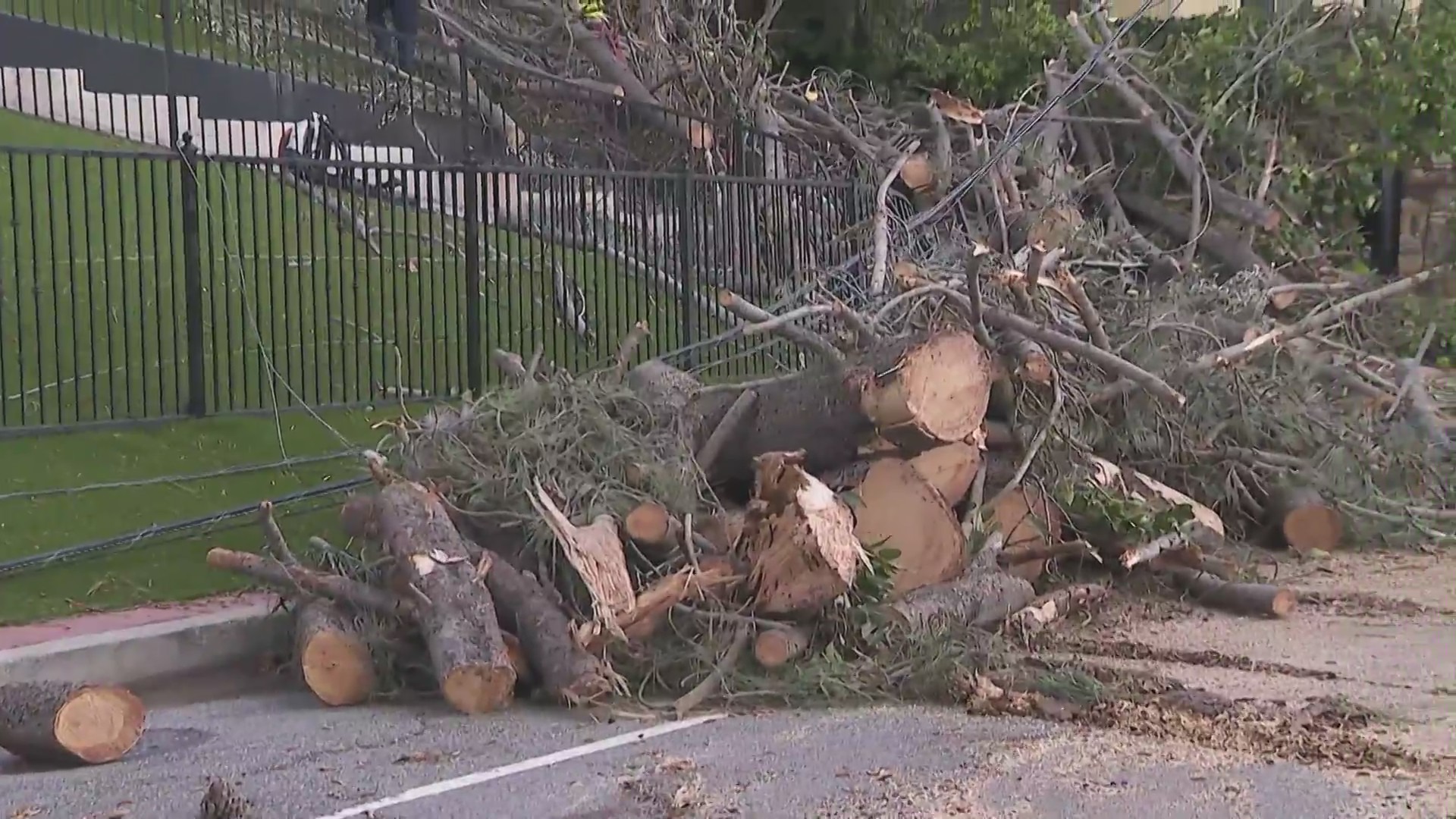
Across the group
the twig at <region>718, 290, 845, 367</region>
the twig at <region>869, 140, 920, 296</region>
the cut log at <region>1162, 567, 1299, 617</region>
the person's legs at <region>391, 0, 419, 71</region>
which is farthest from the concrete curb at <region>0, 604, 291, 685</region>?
the person's legs at <region>391, 0, 419, 71</region>

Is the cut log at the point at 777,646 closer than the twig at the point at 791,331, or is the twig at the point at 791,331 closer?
the cut log at the point at 777,646

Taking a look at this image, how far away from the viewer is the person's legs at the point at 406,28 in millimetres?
12160

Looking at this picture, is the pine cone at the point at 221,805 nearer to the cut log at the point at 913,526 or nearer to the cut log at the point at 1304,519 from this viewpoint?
the cut log at the point at 913,526

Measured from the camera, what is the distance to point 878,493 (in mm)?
6793

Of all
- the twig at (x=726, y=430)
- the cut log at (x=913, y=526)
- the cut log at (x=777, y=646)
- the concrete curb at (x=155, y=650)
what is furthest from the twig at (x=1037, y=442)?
the concrete curb at (x=155, y=650)

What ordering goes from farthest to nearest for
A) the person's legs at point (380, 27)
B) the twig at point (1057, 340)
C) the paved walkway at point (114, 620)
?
the person's legs at point (380, 27), the twig at point (1057, 340), the paved walkway at point (114, 620)

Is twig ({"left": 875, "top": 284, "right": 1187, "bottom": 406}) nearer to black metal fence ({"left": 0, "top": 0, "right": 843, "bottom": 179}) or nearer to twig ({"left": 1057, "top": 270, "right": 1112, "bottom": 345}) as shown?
twig ({"left": 1057, "top": 270, "right": 1112, "bottom": 345})

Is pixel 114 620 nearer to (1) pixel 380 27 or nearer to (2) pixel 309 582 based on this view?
(2) pixel 309 582

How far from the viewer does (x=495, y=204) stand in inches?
432

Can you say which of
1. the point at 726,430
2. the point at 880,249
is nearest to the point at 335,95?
the point at 880,249

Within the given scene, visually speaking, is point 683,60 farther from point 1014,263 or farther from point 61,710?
point 61,710

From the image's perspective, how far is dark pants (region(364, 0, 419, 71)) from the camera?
11.9m

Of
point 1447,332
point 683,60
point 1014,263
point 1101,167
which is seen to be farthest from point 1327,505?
point 683,60

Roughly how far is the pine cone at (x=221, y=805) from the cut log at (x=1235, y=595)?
193 inches
